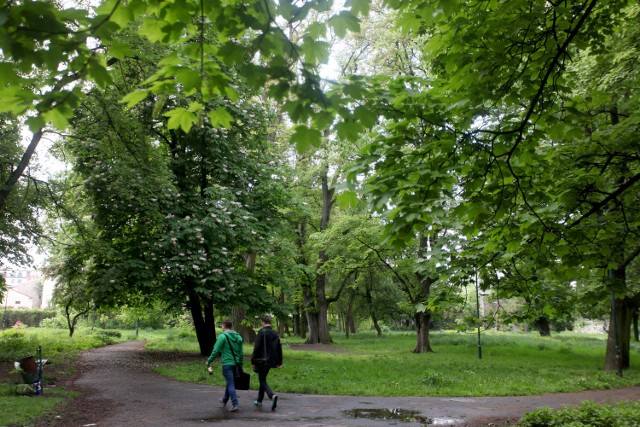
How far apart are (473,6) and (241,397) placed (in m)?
9.11

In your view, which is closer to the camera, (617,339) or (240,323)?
(617,339)

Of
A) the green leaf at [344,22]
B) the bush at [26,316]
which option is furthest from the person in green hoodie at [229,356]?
the bush at [26,316]

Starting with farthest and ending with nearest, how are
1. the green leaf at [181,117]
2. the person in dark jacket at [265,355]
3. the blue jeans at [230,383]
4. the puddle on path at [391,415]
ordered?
the person in dark jacket at [265,355]
the blue jeans at [230,383]
the puddle on path at [391,415]
the green leaf at [181,117]

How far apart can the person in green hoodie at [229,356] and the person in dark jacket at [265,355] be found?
389 mm

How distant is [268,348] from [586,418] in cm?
574

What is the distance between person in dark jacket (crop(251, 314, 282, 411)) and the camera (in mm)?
A: 9477

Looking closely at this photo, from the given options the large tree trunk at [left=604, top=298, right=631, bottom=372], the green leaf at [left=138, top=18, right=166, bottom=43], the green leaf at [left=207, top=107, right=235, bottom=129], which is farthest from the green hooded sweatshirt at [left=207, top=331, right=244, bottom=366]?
the large tree trunk at [left=604, top=298, right=631, bottom=372]

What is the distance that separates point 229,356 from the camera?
9195 millimetres

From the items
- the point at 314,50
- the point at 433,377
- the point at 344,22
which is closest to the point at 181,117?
the point at 314,50

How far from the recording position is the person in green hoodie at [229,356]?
29.6ft

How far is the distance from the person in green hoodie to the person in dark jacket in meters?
0.39

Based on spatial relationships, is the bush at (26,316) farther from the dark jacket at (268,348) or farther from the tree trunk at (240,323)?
the dark jacket at (268,348)

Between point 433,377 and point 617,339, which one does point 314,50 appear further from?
point 617,339

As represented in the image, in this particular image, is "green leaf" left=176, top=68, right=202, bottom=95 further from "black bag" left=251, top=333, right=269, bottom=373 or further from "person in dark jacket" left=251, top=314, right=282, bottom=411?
"black bag" left=251, top=333, right=269, bottom=373
